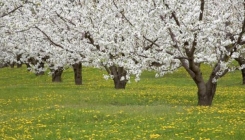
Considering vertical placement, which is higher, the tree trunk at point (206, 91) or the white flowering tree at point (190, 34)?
the white flowering tree at point (190, 34)

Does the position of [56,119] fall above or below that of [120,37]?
below

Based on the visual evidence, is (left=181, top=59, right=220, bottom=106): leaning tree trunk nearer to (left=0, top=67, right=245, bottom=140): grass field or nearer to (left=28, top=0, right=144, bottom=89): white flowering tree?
(left=0, top=67, right=245, bottom=140): grass field

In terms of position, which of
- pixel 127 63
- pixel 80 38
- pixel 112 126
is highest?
pixel 80 38

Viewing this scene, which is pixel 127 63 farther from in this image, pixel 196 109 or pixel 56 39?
pixel 56 39

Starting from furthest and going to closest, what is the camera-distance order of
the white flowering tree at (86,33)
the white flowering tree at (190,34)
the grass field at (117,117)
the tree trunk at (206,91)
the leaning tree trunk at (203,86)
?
the white flowering tree at (86,33)
the tree trunk at (206,91)
the leaning tree trunk at (203,86)
the white flowering tree at (190,34)
the grass field at (117,117)

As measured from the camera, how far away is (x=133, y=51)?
2238cm

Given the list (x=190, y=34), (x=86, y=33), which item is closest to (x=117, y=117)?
(x=190, y=34)

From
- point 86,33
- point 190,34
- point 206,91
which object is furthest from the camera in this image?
point 86,33

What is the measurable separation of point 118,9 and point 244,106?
7.60m

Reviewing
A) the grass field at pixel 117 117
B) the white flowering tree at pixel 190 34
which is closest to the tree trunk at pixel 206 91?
the white flowering tree at pixel 190 34

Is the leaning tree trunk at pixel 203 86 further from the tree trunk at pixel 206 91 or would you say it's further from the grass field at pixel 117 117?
the grass field at pixel 117 117

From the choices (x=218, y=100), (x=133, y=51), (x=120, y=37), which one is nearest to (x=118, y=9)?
(x=120, y=37)

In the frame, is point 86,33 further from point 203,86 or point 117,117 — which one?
point 117,117

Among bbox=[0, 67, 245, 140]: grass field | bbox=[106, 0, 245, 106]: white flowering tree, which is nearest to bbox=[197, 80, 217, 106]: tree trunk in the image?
bbox=[106, 0, 245, 106]: white flowering tree
